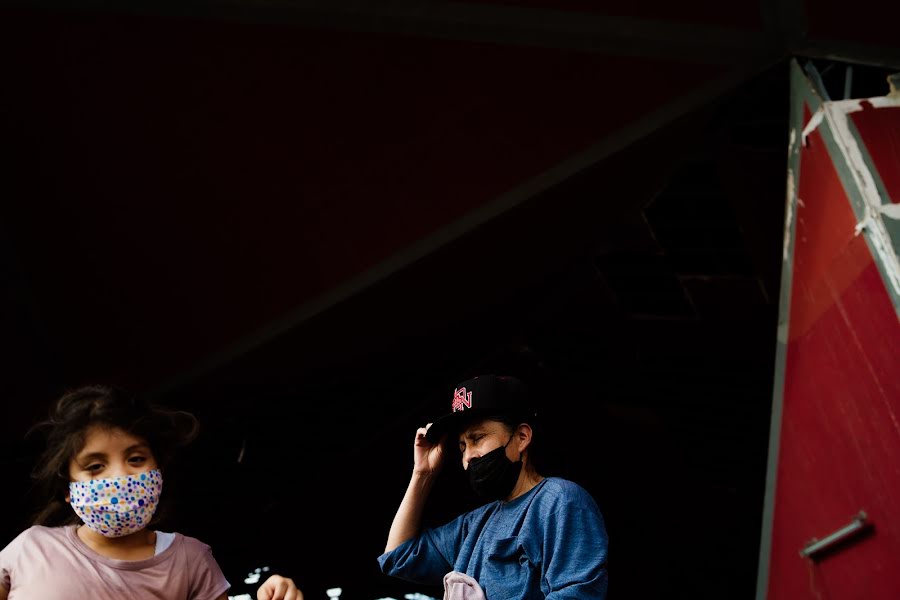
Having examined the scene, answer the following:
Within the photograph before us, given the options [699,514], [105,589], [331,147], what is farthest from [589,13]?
[699,514]

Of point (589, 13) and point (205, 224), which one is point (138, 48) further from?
point (589, 13)

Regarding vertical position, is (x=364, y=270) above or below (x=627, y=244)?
below

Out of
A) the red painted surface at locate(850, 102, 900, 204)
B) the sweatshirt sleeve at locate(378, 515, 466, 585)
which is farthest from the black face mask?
the red painted surface at locate(850, 102, 900, 204)

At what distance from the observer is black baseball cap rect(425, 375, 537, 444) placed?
6.85ft

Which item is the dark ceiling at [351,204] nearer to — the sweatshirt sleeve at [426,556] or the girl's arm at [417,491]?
the girl's arm at [417,491]

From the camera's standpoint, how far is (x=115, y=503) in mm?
1811

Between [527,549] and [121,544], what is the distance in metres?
0.76

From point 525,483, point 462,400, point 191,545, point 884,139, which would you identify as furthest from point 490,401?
point 884,139

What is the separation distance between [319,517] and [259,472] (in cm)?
54

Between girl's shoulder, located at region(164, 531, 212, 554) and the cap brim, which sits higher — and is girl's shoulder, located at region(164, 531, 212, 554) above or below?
below

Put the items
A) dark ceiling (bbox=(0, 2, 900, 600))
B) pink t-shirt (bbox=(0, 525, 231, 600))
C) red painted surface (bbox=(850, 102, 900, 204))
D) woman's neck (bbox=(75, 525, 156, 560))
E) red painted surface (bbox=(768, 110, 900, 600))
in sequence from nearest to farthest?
1. pink t-shirt (bbox=(0, 525, 231, 600))
2. woman's neck (bbox=(75, 525, 156, 560))
3. red painted surface (bbox=(768, 110, 900, 600))
4. red painted surface (bbox=(850, 102, 900, 204))
5. dark ceiling (bbox=(0, 2, 900, 600))

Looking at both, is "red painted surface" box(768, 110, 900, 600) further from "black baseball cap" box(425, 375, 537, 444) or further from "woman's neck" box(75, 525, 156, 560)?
"woman's neck" box(75, 525, 156, 560)

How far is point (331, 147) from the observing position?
3.96 meters

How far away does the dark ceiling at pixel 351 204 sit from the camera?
366 cm
